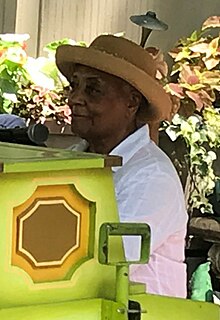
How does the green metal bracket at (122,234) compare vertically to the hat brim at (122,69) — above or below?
below

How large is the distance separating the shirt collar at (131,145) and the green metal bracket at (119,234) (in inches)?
36.5

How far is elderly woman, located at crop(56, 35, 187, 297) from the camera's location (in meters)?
2.39

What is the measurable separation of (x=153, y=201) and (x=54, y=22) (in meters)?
2.97

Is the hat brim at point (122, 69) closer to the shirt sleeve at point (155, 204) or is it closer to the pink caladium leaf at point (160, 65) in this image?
the shirt sleeve at point (155, 204)

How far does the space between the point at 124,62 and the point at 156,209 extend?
44cm

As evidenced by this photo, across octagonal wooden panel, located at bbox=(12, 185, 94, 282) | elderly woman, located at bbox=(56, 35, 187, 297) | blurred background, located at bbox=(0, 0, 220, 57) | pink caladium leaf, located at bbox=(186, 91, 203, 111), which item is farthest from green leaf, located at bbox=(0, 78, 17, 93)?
octagonal wooden panel, located at bbox=(12, 185, 94, 282)

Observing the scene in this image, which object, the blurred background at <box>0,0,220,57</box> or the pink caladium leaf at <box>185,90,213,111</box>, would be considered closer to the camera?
the pink caladium leaf at <box>185,90,213,111</box>

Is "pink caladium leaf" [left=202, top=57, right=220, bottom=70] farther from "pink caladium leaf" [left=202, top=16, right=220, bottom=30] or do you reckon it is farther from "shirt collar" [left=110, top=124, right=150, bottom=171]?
"shirt collar" [left=110, top=124, right=150, bottom=171]

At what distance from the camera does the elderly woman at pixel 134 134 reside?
239 cm

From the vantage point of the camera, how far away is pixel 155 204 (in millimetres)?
2367

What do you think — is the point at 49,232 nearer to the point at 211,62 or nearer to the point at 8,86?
the point at 8,86

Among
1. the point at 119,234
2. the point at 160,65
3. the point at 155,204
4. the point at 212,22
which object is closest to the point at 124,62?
the point at 155,204

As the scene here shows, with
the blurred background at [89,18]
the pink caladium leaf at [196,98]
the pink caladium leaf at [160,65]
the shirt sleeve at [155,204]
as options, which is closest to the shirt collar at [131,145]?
the shirt sleeve at [155,204]

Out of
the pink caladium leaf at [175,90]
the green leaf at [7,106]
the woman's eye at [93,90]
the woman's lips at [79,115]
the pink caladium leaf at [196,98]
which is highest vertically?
the woman's eye at [93,90]
